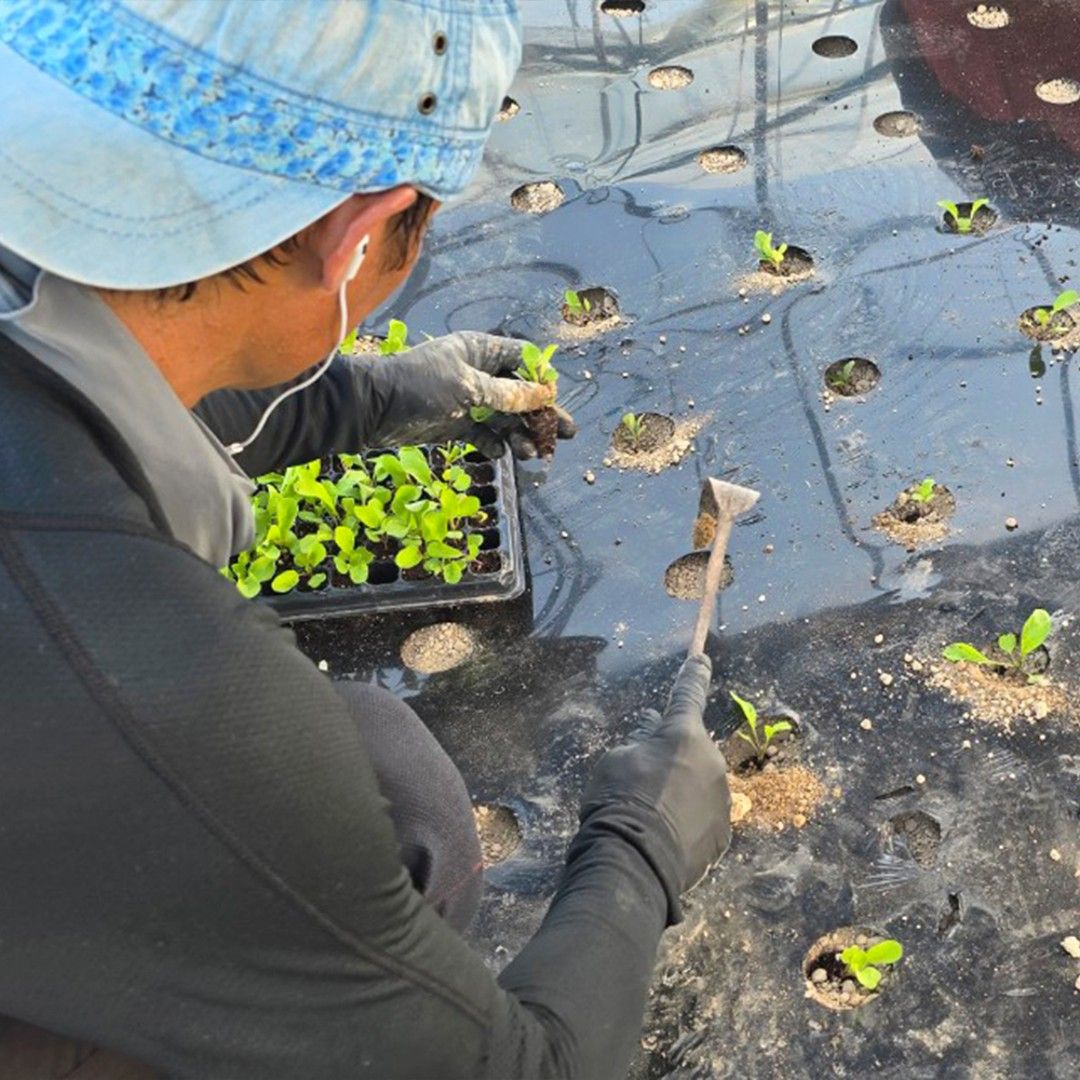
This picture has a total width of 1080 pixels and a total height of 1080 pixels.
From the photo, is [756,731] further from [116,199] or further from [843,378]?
[116,199]

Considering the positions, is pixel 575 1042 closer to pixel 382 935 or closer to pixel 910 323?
pixel 382 935

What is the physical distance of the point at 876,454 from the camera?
2055 millimetres

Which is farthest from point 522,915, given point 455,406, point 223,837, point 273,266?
point 273,266

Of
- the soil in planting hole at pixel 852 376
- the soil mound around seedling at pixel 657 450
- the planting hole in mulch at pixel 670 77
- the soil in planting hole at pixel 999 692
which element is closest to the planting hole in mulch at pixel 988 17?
the planting hole in mulch at pixel 670 77

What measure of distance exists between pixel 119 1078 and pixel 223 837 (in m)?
0.30

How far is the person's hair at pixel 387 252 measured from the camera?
2.64 feet

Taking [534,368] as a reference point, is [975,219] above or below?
below

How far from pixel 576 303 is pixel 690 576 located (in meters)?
0.68

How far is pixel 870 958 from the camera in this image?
57.9 inches

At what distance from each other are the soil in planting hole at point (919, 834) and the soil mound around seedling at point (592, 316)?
1.15 metres

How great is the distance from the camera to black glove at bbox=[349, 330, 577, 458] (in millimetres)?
1804

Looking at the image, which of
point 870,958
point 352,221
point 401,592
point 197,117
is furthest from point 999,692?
point 197,117

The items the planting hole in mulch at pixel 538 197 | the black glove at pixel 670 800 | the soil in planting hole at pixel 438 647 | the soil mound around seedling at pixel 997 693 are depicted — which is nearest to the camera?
the black glove at pixel 670 800

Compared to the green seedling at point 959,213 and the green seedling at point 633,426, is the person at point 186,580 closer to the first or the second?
the green seedling at point 633,426
